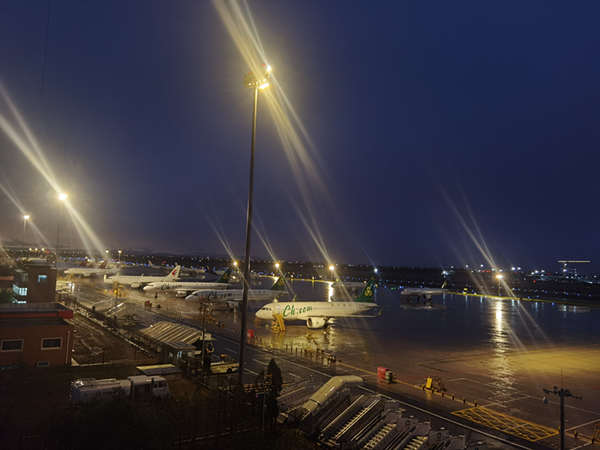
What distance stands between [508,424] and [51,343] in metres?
36.6

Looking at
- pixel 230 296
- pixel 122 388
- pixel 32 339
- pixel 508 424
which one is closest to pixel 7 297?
pixel 32 339

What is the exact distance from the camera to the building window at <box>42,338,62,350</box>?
36375 mm

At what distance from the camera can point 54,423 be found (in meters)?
15.4

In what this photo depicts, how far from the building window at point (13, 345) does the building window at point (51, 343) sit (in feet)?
5.45

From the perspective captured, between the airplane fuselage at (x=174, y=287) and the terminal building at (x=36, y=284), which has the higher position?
the terminal building at (x=36, y=284)

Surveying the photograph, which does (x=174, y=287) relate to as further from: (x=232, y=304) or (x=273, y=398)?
(x=273, y=398)

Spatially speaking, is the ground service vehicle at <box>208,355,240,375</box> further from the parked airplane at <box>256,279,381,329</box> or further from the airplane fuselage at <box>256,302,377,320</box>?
the airplane fuselage at <box>256,302,377,320</box>

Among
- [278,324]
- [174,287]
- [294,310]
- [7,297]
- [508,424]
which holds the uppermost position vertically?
[7,297]

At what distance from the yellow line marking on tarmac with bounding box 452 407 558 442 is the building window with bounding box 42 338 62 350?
1297 inches

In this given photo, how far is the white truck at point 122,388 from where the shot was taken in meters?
25.6

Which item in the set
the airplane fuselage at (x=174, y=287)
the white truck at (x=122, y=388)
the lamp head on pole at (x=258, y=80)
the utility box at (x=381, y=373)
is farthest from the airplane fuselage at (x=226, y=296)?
the lamp head on pole at (x=258, y=80)

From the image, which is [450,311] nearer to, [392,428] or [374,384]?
[374,384]

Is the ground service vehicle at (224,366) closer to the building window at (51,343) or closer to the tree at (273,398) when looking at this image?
the tree at (273,398)

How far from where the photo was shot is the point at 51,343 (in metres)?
36.7
